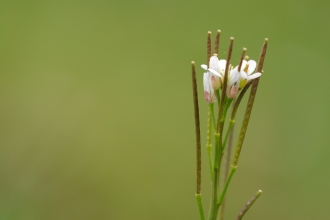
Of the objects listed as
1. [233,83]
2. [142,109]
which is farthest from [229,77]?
[142,109]

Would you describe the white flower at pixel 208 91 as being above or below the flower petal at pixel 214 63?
below

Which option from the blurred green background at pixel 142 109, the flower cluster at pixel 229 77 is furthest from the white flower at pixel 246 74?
the blurred green background at pixel 142 109

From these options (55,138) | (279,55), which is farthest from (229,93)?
(279,55)

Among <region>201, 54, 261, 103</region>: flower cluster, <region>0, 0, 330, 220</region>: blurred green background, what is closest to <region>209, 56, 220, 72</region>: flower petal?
<region>201, 54, 261, 103</region>: flower cluster

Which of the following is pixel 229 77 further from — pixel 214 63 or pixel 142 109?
pixel 142 109

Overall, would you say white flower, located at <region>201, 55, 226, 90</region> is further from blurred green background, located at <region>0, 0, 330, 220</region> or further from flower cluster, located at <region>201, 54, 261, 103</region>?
blurred green background, located at <region>0, 0, 330, 220</region>

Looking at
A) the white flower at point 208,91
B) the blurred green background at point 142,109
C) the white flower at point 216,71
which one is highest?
the white flower at point 216,71

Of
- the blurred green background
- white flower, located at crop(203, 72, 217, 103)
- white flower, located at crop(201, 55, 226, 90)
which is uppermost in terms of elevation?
white flower, located at crop(201, 55, 226, 90)

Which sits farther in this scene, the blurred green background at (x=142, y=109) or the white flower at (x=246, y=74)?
the blurred green background at (x=142, y=109)

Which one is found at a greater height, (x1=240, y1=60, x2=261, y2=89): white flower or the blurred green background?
(x1=240, y1=60, x2=261, y2=89): white flower

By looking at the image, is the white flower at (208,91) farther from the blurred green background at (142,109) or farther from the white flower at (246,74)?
the blurred green background at (142,109)
